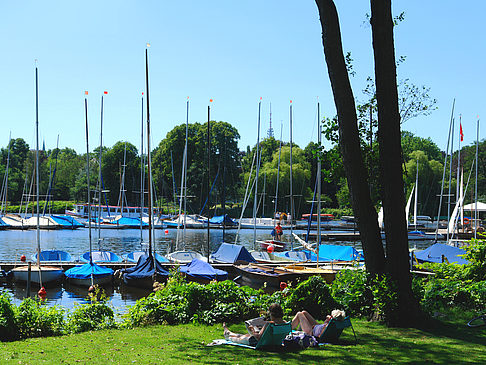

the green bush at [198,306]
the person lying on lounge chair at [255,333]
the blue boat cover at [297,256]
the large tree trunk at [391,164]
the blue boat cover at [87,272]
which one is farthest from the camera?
the blue boat cover at [297,256]

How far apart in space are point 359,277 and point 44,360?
6.87m

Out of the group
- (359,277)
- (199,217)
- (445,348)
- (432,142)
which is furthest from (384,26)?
(432,142)

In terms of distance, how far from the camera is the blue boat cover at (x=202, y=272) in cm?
2502

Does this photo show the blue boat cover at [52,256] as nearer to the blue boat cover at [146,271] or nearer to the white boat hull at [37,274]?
the white boat hull at [37,274]

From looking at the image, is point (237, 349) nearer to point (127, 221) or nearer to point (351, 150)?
point (351, 150)

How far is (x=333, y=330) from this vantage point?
959 cm

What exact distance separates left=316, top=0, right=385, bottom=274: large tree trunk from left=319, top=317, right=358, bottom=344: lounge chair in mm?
2006

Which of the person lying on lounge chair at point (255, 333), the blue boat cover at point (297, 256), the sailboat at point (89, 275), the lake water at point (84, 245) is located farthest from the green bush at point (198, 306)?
the blue boat cover at point (297, 256)

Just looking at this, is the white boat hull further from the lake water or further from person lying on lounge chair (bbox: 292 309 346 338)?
person lying on lounge chair (bbox: 292 309 346 338)

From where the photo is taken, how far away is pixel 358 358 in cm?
845

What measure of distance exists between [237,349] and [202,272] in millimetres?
16318

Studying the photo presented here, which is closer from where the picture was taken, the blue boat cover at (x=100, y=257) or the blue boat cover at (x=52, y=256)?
the blue boat cover at (x=52, y=256)

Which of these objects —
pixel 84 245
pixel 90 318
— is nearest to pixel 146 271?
pixel 90 318

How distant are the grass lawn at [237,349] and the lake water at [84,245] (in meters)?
12.8
